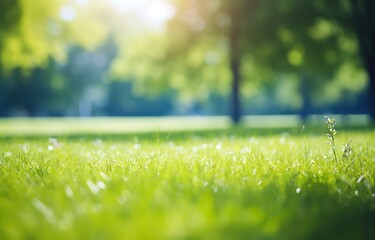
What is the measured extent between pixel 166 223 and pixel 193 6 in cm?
1924

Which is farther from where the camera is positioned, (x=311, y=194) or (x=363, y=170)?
(x=363, y=170)

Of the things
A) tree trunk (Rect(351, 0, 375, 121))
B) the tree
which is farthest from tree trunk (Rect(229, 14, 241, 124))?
tree trunk (Rect(351, 0, 375, 121))

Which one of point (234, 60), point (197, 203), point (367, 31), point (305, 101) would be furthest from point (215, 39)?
point (197, 203)

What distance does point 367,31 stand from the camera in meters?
17.8

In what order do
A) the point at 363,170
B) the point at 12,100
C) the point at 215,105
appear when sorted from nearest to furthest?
the point at 363,170, the point at 12,100, the point at 215,105

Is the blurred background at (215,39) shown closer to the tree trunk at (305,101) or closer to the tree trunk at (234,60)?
the tree trunk at (234,60)

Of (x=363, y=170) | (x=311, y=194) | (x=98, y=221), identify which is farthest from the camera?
(x=363, y=170)

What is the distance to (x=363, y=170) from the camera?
3385mm

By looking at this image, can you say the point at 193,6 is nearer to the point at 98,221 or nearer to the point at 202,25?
the point at 202,25

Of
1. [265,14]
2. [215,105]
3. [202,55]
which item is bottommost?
[215,105]

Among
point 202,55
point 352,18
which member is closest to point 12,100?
point 202,55

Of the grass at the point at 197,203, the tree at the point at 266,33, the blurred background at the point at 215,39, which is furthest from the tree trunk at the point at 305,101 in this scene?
the grass at the point at 197,203

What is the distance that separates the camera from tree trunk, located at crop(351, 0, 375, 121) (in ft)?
57.2

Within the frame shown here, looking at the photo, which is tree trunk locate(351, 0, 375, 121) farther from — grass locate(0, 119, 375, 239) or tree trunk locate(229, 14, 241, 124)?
grass locate(0, 119, 375, 239)
